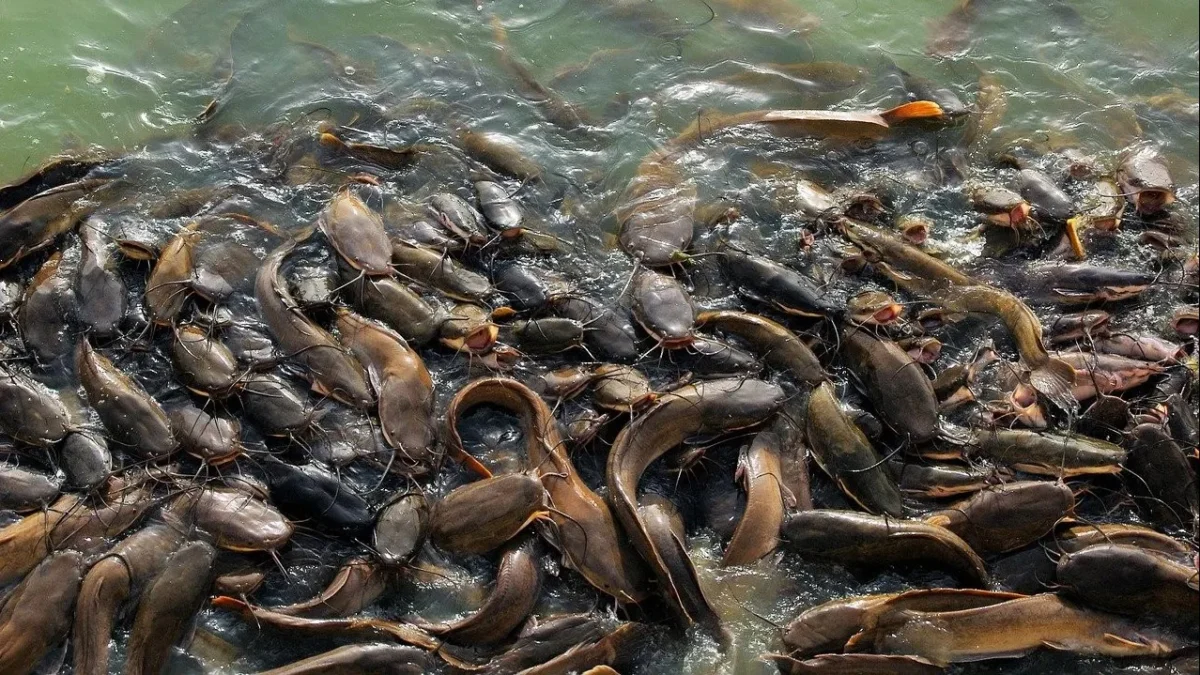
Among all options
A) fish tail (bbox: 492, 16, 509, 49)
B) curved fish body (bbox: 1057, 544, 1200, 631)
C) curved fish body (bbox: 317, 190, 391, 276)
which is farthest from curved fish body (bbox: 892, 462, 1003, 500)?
fish tail (bbox: 492, 16, 509, 49)

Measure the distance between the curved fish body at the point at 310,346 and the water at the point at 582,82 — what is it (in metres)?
0.67

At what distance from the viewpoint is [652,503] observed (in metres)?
3.85

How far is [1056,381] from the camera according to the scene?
14.0 ft

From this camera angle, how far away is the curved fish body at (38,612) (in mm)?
3385

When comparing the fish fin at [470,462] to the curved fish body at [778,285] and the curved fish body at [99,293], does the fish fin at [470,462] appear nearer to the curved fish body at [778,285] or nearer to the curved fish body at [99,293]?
the curved fish body at [778,285]

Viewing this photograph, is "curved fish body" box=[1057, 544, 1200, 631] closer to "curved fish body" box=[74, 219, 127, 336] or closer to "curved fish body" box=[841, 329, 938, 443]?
"curved fish body" box=[841, 329, 938, 443]

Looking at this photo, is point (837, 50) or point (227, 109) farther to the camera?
point (837, 50)

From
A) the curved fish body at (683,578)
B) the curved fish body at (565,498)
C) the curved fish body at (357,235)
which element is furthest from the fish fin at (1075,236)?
the curved fish body at (357,235)

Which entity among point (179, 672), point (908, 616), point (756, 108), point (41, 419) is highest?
point (756, 108)

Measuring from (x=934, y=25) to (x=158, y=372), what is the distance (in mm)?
5207

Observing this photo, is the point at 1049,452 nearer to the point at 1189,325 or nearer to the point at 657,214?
the point at 1189,325

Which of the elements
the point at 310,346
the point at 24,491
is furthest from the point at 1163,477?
the point at 24,491

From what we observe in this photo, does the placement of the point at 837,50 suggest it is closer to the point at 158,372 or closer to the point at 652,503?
the point at 652,503

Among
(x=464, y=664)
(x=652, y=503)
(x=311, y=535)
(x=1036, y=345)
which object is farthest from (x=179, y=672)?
(x=1036, y=345)
